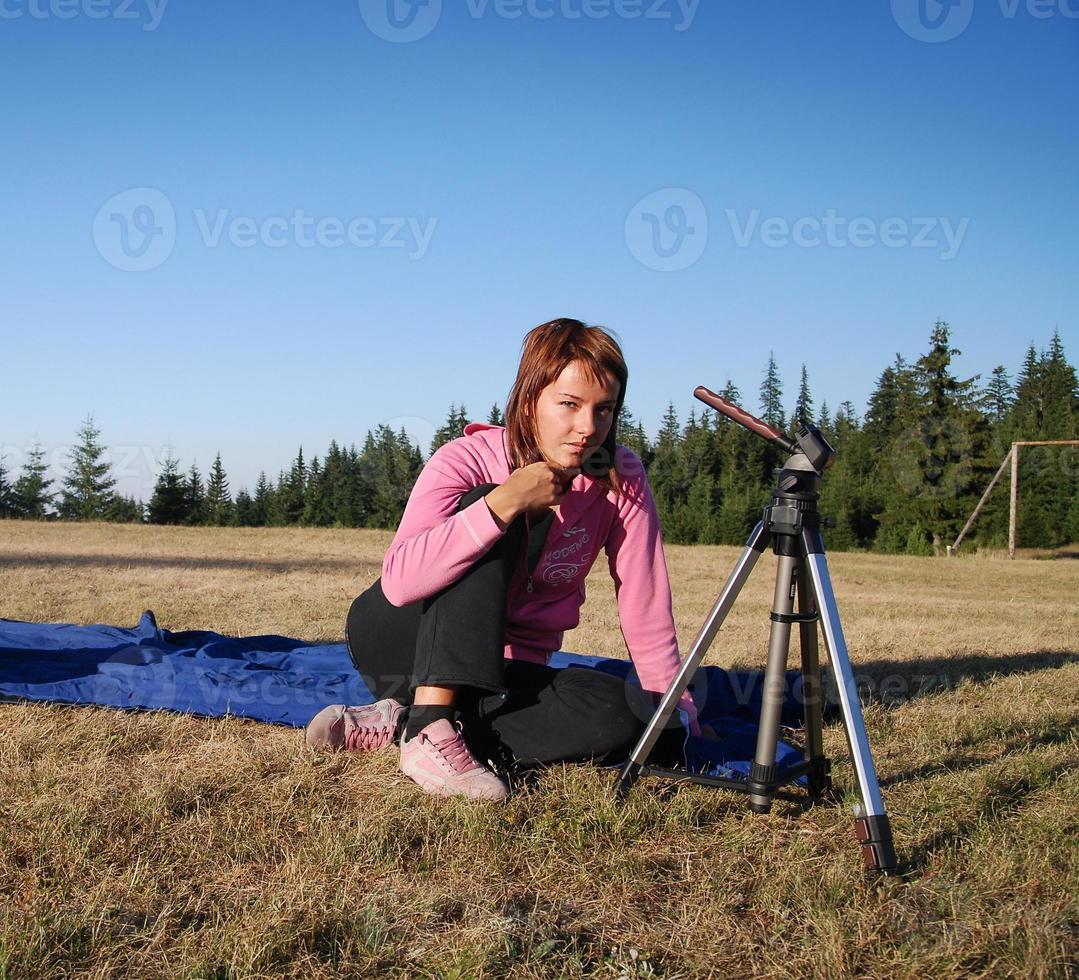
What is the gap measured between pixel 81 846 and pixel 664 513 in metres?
33.6

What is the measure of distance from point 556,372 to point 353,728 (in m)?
1.39

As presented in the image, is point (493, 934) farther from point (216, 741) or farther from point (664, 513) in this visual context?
point (664, 513)

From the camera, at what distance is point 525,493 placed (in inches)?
102

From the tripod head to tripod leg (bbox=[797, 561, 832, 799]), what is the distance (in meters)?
0.32

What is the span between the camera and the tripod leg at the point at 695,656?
2.46 m

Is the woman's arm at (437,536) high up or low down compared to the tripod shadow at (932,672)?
up

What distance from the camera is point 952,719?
3.63 m

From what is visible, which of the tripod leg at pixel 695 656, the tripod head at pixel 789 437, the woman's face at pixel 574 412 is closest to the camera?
the tripod head at pixel 789 437

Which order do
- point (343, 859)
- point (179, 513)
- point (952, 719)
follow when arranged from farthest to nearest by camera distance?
point (179, 513) < point (952, 719) < point (343, 859)

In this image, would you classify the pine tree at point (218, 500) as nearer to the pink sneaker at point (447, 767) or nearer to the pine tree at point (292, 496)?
the pine tree at point (292, 496)

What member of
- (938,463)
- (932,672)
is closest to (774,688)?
(932,672)

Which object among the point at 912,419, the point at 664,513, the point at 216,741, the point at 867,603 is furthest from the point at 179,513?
the point at 216,741

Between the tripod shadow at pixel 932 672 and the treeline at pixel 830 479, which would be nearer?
the tripod shadow at pixel 932 672

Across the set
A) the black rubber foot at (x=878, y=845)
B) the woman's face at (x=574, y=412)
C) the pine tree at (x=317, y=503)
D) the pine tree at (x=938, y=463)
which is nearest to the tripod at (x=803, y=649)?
the black rubber foot at (x=878, y=845)
